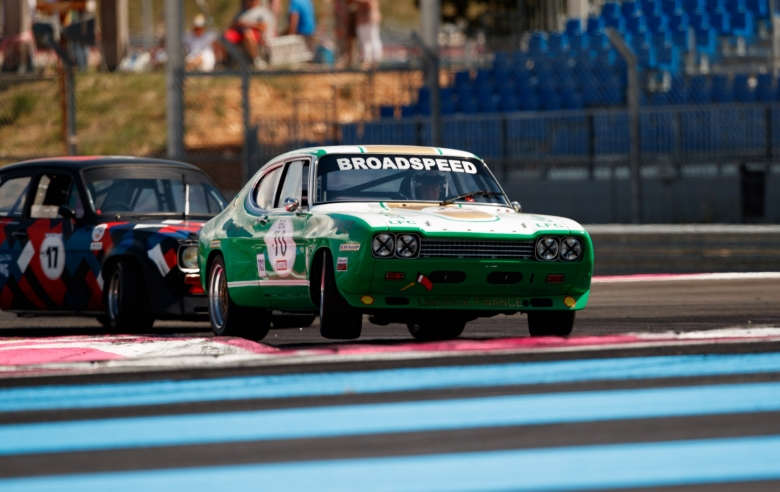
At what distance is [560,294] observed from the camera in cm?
859

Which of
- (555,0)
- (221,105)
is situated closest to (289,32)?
(221,105)

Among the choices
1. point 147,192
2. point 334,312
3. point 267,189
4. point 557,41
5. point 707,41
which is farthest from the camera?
point 557,41

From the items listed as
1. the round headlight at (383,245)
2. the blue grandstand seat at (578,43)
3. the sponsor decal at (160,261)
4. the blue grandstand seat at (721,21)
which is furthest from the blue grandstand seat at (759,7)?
the round headlight at (383,245)

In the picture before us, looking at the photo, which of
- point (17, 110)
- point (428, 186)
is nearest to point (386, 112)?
point (17, 110)

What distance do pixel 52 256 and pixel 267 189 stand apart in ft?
7.60

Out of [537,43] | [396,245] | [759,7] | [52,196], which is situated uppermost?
[759,7]

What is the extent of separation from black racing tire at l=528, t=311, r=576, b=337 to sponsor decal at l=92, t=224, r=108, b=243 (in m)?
3.84

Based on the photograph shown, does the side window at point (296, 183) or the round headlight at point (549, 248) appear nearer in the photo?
the round headlight at point (549, 248)

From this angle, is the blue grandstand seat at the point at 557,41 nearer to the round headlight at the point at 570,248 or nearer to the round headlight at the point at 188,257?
the round headlight at the point at 188,257

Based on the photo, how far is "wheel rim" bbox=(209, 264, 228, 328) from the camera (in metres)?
9.88

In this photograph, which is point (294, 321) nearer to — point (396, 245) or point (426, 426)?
point (396, 245)

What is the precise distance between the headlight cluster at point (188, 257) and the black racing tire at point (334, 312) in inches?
87.9

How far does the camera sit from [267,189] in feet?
32.4

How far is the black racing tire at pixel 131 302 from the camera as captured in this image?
10477 millimetres
